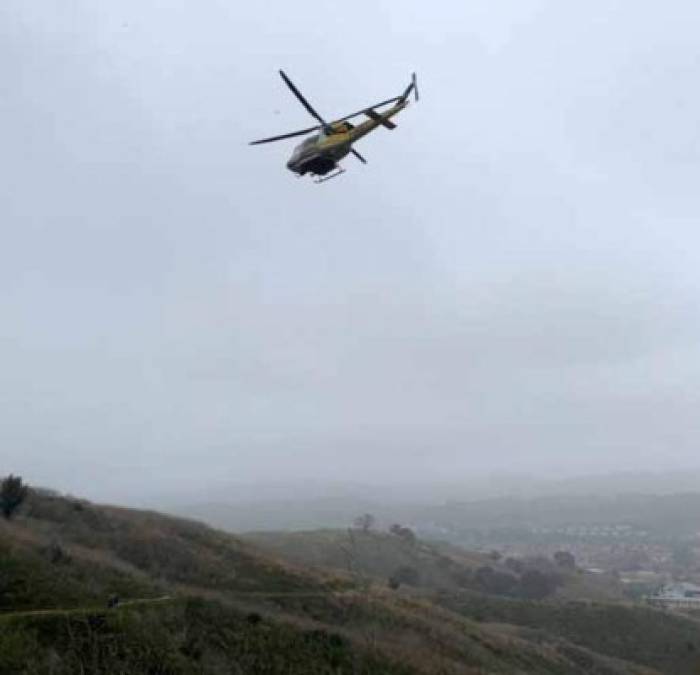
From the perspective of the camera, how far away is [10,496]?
1658 inches

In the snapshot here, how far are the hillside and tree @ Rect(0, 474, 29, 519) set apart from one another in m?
0.92

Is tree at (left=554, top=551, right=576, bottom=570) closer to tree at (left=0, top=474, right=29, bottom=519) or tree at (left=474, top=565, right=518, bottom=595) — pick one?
tree at (left=474, top=565, right=518, bottom=595)

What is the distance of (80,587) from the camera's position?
28.2 m

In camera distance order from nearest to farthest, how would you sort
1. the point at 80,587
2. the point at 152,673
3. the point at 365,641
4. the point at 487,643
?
the point at 152,673 < the point at 80,587 < the point at 365,641 < the point at 487,643

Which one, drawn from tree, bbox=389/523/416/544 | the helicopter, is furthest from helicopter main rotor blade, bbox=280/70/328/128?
tree, bbox=389/523/416/544

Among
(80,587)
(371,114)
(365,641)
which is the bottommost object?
(365,641)

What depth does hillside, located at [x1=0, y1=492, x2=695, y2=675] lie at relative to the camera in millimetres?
22906

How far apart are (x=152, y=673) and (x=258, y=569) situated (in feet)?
79.7

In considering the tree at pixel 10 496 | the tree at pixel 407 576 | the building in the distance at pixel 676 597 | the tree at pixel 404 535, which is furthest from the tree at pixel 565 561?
the tree at pixel 10 496

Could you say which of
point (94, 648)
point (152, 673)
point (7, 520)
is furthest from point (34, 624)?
point (7, 520)

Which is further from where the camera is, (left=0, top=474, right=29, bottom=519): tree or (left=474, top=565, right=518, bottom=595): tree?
(left=474, top=565, right=518, bottom=595): tree

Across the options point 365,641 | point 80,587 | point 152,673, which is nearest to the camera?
point 152,673

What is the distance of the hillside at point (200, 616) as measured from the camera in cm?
2291

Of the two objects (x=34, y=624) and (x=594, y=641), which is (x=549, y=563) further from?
(x=34, y=624)
